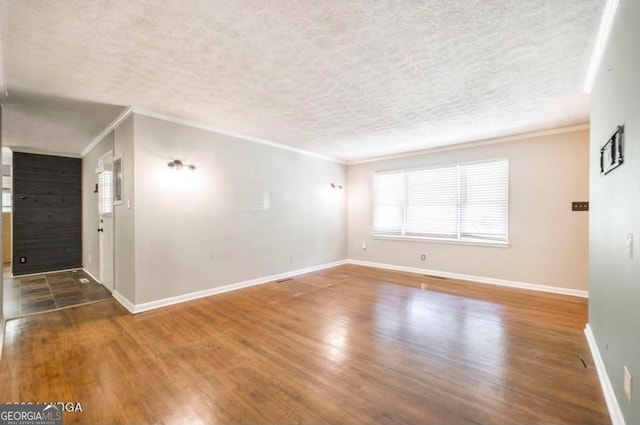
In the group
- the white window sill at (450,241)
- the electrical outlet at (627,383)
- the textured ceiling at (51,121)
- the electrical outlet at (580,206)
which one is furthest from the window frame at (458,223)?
the textured ceiling at (51,121)

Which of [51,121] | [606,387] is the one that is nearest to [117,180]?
[51,121]

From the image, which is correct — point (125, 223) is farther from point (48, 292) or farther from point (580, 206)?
point (580, 206)

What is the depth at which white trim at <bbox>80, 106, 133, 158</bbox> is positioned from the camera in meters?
3.60

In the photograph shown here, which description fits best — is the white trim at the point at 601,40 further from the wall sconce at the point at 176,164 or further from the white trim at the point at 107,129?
the white trim at the point at 107,129

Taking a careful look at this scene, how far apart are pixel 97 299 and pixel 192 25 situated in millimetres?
4093

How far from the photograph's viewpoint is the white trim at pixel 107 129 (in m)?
3.60

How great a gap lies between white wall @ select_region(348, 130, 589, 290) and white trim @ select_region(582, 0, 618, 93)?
6.14ft

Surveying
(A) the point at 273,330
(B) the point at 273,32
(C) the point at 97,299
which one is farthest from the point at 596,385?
(C) the point at 97,299

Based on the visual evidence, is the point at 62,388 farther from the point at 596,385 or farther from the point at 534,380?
the point at 596,385

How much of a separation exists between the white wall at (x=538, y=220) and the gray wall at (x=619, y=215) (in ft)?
7.46

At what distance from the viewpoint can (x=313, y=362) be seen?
2359 millimetres

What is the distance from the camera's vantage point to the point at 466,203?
5.22 metres

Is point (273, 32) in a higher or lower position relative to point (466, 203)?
higher

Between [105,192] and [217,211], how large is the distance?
198cm
